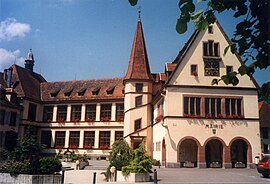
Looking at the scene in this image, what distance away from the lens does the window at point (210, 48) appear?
30734mm

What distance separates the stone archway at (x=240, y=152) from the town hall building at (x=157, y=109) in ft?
0.30

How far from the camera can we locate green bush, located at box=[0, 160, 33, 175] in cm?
1633

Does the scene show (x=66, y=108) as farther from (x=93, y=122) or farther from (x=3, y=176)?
(x=3, y=176)

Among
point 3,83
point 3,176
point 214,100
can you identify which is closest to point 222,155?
point 214,100

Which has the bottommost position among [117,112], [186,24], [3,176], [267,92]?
[3,176]

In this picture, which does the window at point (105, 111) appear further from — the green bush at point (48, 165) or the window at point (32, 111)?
the green bush at point (48, 165)

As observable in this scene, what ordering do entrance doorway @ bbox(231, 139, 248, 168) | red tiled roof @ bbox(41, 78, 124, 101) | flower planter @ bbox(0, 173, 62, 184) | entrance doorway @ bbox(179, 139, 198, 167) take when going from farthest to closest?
red tiled roof @ bbox(41, 78, 124, 101) → entrance doorway @ bbox(231, 139, 248, 168) → entrance doorway @ bbox(179, 139, 198, 167) → flower planter @ bbox(0, 173, 62, 184)

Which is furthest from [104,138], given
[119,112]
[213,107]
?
[213,107]

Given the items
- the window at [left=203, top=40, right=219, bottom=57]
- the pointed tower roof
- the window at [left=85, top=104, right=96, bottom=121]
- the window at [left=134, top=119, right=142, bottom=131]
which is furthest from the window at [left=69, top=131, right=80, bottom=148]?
the window at [left=203, top=40, right=219, bottom=57]

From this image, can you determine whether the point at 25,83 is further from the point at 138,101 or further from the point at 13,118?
the point at 138,101

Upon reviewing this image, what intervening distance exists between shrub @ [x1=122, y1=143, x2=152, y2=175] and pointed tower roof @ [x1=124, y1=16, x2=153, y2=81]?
19777 millimetres

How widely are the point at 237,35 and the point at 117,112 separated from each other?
39400 millimetres

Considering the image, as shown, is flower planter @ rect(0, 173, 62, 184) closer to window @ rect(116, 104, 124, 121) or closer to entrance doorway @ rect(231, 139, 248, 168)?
entrance doorway @ rect(231, 139, 248, 168)

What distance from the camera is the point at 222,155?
29484mm
